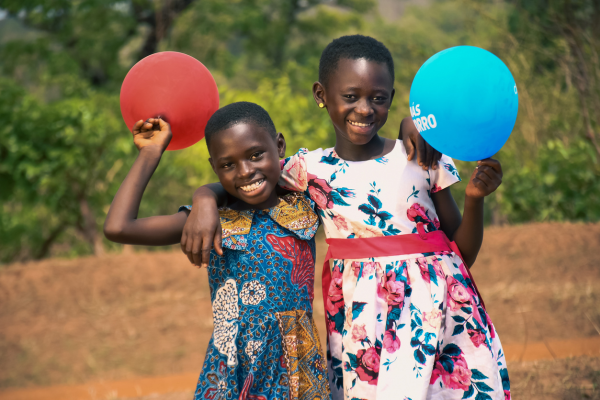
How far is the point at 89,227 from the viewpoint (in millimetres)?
7555

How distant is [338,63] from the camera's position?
2111mm

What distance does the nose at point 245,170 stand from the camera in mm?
2033

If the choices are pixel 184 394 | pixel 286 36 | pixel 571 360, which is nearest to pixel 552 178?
pixel 571 360

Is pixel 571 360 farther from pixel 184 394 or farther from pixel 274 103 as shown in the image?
pixel 274 103

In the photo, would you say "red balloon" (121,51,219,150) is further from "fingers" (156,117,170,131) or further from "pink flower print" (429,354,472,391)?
"pink flower print" (429,354,472,391)

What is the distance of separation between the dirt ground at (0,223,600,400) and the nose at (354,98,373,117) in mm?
2948

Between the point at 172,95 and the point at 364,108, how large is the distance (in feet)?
2.34

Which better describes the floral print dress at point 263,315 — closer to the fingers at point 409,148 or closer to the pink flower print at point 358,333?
the pink flower print at point 358,333

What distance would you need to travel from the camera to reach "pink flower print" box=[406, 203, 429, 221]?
209cm

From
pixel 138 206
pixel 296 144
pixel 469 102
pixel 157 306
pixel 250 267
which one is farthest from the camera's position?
pixel 296 144

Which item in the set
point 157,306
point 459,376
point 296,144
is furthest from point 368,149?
point 296,144

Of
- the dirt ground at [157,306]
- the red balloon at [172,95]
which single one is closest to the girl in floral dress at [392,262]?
the red balloon at [172,95]

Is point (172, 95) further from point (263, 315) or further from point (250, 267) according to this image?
point (263, 315)

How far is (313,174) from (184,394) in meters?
2.62
